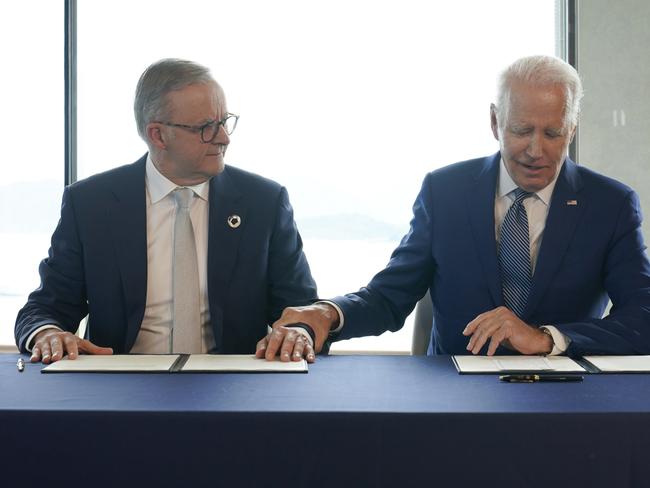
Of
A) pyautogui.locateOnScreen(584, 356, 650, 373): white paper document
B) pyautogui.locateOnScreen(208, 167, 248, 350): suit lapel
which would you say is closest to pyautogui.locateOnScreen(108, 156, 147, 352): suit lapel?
pyautogui.locateOnScreen(208, 167, 248, 350): suit lapel

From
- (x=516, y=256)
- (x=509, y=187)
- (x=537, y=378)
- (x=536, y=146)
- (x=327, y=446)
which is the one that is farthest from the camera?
(x=509, y=187)

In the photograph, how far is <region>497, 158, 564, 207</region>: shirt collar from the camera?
271cm

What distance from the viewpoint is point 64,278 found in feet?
8.96

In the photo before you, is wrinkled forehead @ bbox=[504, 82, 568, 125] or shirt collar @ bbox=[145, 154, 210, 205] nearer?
wrinkled forehead @ bbox=[504, 82, 568, 125]

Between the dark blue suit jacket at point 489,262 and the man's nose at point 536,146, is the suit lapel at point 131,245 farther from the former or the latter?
the man's nose at point 536,146

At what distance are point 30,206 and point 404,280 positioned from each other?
2.98 m

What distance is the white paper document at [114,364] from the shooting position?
2.10 metres

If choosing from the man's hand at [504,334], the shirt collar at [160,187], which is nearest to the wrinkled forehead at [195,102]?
the shirt collar at [160,187]

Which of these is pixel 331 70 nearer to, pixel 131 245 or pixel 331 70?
pixel 331 70

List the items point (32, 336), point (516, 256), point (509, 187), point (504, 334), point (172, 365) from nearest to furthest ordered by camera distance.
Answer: point (172, 365) < point (504, 334) < point (32, 336) < point (516, 256) < point (509, 187)

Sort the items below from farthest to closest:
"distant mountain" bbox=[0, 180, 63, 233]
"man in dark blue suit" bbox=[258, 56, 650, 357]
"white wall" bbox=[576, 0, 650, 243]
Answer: "distant mountain" bbox=[0, 180, 63, 233] → "white wall" bbox=[576, 0, 650, 243] → "man in dark blue suit" bbox=[258, 56, 650, 357]

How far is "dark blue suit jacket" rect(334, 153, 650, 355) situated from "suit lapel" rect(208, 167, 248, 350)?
15.6 inches

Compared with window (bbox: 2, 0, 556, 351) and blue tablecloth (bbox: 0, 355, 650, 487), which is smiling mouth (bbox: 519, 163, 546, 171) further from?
window (bbox: 2, 0, 556, 351)

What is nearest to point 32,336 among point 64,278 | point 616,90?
point 64,278
